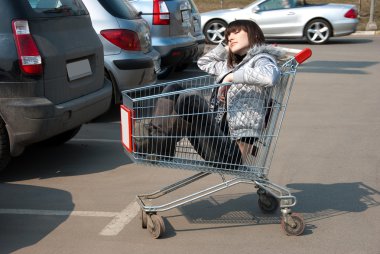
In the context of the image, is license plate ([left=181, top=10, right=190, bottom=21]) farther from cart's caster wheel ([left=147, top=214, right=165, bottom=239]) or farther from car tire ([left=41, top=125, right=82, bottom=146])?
cart's caster wheel ([left=147, top=214, right=165, bottom=239])

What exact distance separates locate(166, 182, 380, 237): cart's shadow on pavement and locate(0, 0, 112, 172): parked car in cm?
146

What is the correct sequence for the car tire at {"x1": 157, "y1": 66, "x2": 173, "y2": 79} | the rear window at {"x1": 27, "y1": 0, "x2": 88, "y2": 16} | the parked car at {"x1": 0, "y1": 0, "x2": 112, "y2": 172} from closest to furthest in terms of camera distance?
the parked car at {"x1": 0, "y1": 0, "x2": 112, "y2": 172}
the rear window at {"x1": 27, "y1": 0, "x2": 88, "y2": 16}
the car tire at {"x1": 157, "y1": 66, "x2": 173, "y2": 79}

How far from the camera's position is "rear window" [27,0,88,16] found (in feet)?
19.4

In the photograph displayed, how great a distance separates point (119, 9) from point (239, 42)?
4057 mm

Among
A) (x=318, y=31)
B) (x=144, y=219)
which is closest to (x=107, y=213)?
(x=144, y=219)

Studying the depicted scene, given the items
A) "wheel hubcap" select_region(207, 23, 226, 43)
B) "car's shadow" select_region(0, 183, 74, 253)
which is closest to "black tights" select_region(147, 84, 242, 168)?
"car's shadow" select_region(0, 183, 74, 253)

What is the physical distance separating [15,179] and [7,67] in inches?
44.0

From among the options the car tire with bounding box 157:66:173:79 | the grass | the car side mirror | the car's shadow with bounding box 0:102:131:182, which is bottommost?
the grass

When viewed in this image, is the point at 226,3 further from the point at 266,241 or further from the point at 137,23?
the point at 266,241

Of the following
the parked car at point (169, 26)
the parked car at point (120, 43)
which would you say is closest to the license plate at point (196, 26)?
the parked car at point (169, 26)

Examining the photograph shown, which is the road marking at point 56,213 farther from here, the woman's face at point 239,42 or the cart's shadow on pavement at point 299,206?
the woman's face at point 239,42

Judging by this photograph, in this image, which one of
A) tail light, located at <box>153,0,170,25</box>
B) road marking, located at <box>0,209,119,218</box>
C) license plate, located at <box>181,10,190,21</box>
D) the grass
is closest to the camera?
road marking, located at <box>0,209,119,218</box>

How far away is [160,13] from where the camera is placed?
35.2 ft

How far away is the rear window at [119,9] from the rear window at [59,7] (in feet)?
5.43
